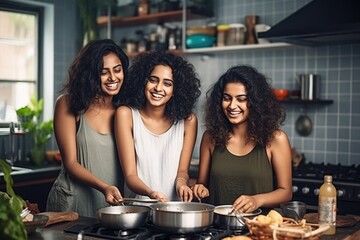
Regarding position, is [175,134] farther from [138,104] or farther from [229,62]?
[229,62]

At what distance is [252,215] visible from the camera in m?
1.97

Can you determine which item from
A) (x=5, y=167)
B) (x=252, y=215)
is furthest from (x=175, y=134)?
(x=5, y=167)

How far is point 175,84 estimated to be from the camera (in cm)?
269

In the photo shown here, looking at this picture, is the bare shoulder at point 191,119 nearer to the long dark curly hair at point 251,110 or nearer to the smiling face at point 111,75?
the long dark curly hair at point 251,110

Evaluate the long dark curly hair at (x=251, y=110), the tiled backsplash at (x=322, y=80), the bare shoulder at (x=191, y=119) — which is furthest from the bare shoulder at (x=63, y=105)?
the tiled backsplash at (x=322, y=80)

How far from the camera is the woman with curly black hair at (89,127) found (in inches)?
102

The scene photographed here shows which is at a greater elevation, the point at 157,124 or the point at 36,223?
the point at 157,124

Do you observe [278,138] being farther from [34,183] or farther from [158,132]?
[34,183]

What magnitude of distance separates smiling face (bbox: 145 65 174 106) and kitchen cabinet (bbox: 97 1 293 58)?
163 centimetres

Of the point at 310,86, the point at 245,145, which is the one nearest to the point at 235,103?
the point at 245,145

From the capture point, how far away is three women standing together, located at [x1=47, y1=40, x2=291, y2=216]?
252cm

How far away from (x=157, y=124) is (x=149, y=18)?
227 cm

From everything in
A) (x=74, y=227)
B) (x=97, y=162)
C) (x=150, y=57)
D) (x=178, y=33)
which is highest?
(x=178, y=33)

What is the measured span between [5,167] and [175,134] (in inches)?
44.5
